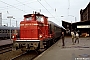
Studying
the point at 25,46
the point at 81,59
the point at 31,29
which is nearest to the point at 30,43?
the point at 25,46

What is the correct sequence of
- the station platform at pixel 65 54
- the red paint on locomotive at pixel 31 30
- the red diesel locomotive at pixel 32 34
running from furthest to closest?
the red paint on locomotive at pixel 31 30 → the red diesel locomotive at pixel 32 34 → the station platform at pixel 65 54

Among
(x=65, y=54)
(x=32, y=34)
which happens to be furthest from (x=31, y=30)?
(x=65, y=54)

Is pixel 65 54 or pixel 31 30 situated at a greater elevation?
pixel 31 30

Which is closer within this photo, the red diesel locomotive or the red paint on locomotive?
the red diesel locomotive

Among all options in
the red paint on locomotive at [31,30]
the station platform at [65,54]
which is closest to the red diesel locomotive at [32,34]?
the red paint on locomotive at [31,30]

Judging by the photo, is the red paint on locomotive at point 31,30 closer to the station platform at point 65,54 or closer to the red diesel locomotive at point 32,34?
Answer: the red diesel locomotive at point 32,34

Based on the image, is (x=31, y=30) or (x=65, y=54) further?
(x=31, y=30)

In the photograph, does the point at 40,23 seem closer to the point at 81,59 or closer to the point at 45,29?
the point at 45,29

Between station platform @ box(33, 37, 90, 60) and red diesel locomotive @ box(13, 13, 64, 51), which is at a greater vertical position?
red diesel locomotive @ box(13, 13, 64, 51)

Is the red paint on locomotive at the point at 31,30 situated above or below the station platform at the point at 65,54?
above

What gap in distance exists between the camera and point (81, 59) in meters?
11.0

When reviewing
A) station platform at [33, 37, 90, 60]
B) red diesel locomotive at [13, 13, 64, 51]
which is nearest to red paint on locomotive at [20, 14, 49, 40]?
red diesel locomotive at [13, 13, 64, 51]

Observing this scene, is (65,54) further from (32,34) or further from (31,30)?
(31,30)

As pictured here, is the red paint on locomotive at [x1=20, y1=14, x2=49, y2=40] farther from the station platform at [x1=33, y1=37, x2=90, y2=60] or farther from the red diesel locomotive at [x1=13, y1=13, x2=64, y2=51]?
the station platform at [x1=33, y1=37, x2=90, y2=60]
